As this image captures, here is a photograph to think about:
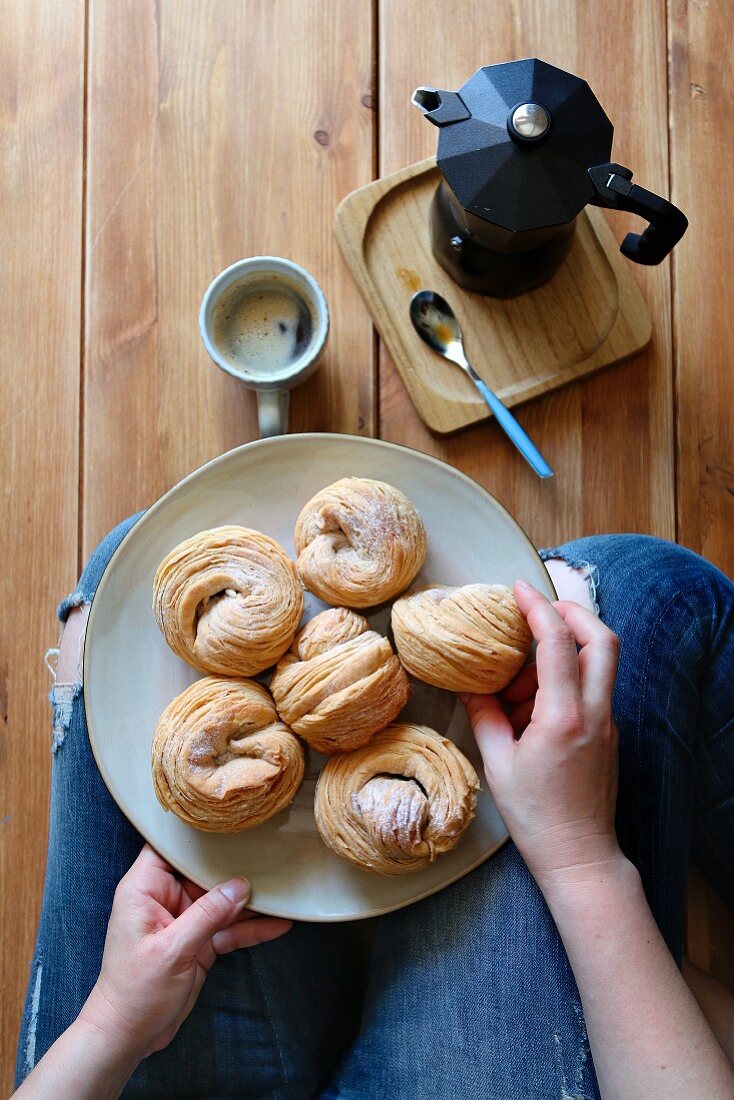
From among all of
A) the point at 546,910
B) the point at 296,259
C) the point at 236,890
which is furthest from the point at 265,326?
the point at 546,910

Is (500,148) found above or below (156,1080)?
above

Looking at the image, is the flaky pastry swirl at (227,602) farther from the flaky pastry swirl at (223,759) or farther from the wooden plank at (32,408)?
the wooden plank at (32,408)

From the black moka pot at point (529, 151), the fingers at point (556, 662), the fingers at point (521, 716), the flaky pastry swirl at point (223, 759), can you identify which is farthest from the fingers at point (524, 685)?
the black moka pot at point (529, 151)

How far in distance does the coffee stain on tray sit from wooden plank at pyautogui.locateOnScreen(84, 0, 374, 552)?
7 cm

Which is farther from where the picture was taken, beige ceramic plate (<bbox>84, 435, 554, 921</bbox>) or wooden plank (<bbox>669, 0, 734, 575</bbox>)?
wooden plank (<bbox>669, 0, 734, 575</bbox>)

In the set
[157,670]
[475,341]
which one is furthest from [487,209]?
[157,670]

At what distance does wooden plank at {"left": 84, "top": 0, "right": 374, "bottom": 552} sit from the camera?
1.32 meters

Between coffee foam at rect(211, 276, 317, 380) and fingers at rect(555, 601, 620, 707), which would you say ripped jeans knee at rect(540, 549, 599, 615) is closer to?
fingers at rect(555, 601, 620, 707)

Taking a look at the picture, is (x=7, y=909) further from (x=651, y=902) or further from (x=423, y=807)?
(x=651, y=902)

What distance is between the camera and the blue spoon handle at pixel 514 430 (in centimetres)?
125

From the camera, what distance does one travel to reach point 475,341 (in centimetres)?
129

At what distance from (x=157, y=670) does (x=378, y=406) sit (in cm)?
53

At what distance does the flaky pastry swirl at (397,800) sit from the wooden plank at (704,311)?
584mm

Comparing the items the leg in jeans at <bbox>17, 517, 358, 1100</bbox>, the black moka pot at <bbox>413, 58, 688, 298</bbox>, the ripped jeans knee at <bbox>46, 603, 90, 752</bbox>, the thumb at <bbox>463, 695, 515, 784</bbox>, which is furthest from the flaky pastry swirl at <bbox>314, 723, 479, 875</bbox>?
the black moka pot at <bbox>413, 58, 688, 298</bbox>
